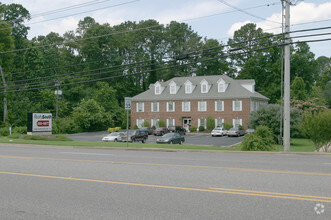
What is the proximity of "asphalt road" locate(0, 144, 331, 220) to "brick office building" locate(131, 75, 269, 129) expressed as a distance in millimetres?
42528

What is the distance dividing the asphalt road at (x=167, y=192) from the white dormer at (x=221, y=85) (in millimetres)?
44508

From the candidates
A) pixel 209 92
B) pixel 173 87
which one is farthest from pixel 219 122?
pixel 173 87

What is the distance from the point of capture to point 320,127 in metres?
22.7

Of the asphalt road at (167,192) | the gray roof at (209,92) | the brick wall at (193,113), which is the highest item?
the gray roof at (209,92)

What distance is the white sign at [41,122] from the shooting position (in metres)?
35.5

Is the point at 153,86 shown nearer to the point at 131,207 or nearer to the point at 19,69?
the point at 19,69

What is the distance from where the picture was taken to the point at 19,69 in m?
63.2

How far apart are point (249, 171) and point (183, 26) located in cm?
8017

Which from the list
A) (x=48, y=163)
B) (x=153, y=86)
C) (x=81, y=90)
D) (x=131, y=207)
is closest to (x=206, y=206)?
(x=131, y=207)

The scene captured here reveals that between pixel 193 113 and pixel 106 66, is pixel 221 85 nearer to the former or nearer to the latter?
pixel 193 113

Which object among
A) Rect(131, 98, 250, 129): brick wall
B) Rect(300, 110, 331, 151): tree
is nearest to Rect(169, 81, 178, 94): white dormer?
Rect(131, 98, 250, 129): brick wall

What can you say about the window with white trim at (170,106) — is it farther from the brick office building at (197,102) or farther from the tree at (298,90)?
the tree at (298,90)

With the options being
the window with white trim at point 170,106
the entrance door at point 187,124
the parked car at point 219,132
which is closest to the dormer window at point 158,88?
the window with white trim at point 170,106

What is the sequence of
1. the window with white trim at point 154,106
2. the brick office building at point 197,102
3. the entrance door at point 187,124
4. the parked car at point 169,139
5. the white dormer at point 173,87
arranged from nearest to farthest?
the parked car at point 169,139, the brick office building at point 197,102, the entrance door at point 187,124, the white dormer at point 173,87, the window with white trim at point 154,106
